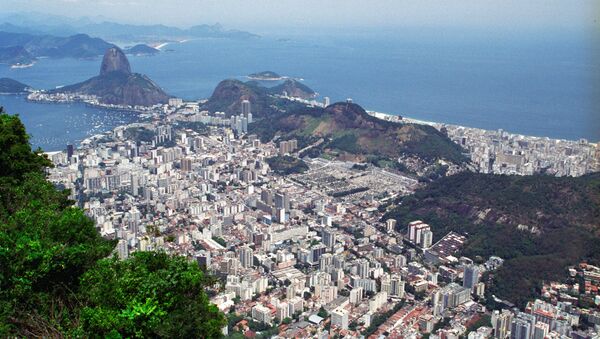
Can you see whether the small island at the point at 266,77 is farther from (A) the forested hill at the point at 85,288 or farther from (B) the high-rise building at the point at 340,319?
(A) the forested hill at the point at 85,288

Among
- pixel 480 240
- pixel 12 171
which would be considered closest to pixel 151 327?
pixel 12 171

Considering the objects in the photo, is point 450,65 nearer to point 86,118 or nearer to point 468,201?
point 86,118

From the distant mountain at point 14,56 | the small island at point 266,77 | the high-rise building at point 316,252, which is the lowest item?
the high-rise building at point 316,252

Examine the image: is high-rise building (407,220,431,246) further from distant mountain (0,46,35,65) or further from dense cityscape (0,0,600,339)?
distant mountain (0,46,35,65)

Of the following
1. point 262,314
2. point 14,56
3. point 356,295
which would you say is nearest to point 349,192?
point 356,295

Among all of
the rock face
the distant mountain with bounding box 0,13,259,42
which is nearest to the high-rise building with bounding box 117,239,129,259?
the rock face

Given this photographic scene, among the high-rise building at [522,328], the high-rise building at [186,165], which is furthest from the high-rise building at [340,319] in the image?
the high-rise building at [186,165]

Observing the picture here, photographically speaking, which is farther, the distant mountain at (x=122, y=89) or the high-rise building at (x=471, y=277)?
the distant mountain at (x=122, y=89)
